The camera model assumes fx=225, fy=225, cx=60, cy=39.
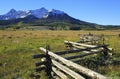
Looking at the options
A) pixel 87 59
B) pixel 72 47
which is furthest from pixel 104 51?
pixel 72 47

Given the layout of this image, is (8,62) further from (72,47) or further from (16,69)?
(72,47)

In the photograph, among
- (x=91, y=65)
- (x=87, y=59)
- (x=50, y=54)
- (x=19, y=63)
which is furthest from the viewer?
(x=19, y=63)

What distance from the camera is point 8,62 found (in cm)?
1706

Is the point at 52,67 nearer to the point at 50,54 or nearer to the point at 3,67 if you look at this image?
the point at 50,54

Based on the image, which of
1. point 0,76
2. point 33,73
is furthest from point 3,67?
point 33,73

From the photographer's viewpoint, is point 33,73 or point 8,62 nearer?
point 33,73

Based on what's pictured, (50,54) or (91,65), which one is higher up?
(50,54)

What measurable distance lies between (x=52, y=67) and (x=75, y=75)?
3374 millimetres

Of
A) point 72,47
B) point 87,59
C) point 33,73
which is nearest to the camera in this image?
point 33,73

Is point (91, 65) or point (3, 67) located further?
point (3, 67)

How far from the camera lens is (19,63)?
16484 millimetres

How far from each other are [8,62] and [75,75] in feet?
30.1

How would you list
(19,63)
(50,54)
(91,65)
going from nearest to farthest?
1. (50,54)
2. (91,65)
3. (19,63)

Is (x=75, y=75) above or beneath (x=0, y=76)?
above
